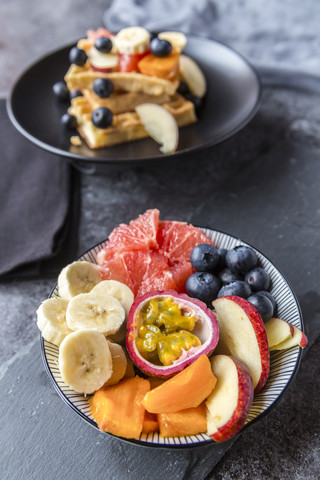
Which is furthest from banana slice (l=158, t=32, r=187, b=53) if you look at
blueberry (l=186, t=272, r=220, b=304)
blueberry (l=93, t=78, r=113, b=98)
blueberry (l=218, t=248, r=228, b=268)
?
blueberry (l=186, t=272, r=220, b=304)

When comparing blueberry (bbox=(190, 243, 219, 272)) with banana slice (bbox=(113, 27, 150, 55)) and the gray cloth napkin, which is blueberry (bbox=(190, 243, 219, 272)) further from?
the gray cloth napkin

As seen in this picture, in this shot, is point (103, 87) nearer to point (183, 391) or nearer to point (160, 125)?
point (160, 125)

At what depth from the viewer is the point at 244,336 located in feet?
4.13

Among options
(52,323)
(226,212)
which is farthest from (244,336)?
(226,212)

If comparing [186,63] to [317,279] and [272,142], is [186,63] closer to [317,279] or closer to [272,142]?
[272,142]

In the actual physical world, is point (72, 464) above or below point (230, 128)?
below

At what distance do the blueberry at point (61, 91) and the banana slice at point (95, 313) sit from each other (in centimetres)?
130

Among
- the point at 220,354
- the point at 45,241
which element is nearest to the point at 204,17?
the point at 45,241

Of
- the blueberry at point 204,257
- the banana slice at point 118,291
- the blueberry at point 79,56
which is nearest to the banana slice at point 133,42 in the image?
the blueberry at point 79,56

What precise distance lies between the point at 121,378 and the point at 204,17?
2.50 m

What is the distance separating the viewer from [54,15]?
127 inches

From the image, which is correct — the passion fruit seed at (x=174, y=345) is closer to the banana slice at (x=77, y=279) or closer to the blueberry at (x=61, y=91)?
the banana slice at (x=77, y=279)

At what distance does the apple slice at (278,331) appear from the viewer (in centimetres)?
128

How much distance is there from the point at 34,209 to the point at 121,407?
3.54 ft
